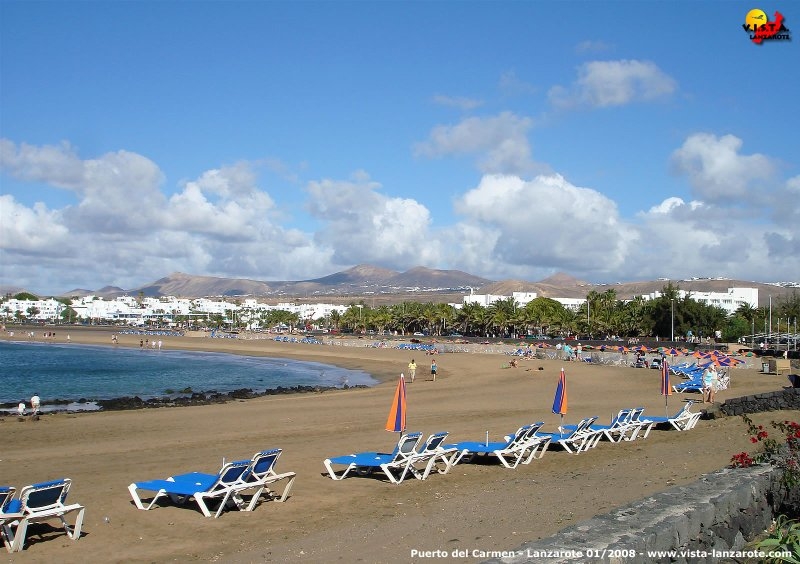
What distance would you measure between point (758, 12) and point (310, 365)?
4442 cm

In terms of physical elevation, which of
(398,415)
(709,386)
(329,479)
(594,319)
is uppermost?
(594,319)

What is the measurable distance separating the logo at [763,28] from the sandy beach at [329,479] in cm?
997

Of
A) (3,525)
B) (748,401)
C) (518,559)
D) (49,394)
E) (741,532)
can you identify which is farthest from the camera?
(49,394)

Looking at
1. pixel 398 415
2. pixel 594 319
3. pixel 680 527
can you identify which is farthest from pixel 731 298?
pixel 680 527

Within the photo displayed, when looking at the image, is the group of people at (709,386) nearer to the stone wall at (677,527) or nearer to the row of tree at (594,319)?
the stone wall at (677,527)

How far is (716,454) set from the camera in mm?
12305

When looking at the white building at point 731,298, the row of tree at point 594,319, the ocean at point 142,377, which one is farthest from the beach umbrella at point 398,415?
the white building at point 731,298

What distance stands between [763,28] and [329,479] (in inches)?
670

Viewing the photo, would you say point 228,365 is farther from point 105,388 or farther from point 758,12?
point 758,12

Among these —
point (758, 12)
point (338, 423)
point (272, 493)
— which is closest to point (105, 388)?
point (338, 423)

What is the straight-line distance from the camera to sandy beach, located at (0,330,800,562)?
24.7 ft

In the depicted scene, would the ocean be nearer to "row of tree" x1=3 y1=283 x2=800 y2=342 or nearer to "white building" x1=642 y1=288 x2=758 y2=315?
"row of tree" x1=3 y1=283 x2=800 y2=342

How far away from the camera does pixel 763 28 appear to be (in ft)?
63.7

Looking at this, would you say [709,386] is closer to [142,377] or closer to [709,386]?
[709,386]
